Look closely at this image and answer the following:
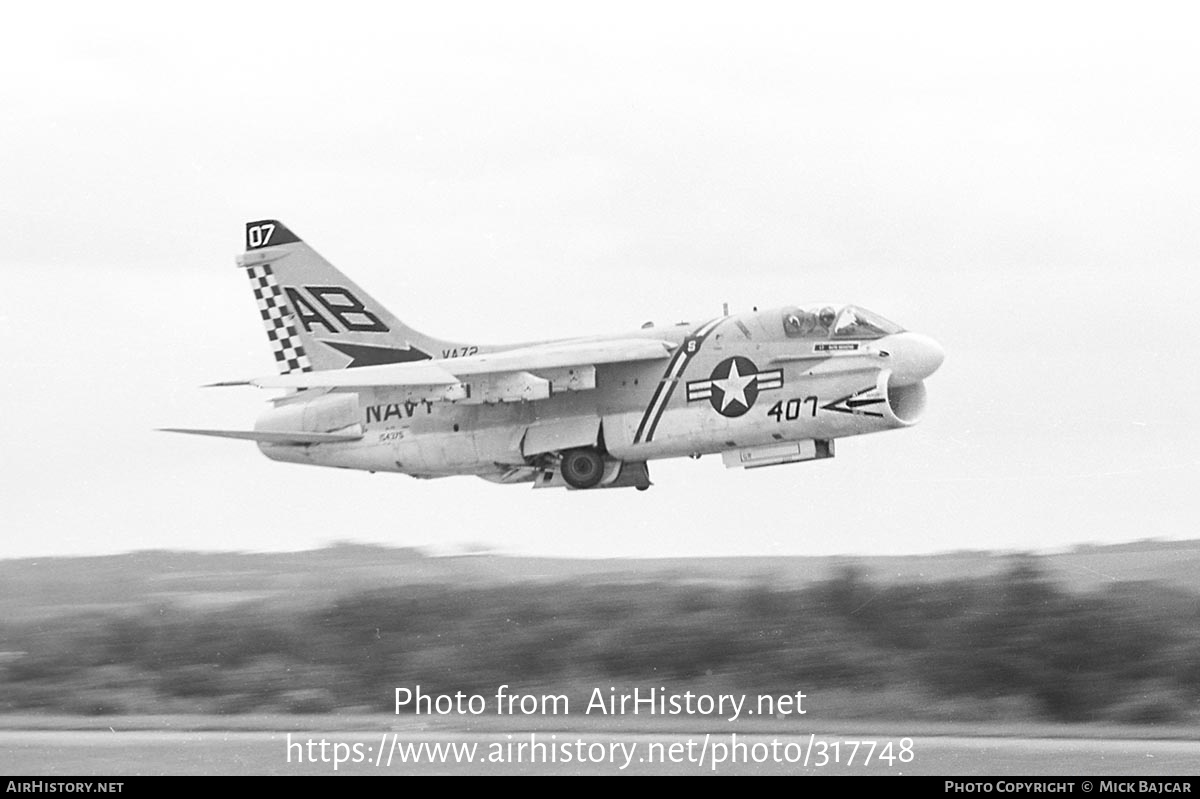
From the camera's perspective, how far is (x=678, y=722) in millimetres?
31469

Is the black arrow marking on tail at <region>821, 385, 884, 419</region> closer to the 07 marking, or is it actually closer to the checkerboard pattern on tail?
the checkerboard pattern on tail

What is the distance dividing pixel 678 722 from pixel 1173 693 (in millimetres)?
9012

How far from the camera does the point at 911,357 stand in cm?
2758

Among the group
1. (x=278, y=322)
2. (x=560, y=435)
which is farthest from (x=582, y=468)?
(x=278, y=322)

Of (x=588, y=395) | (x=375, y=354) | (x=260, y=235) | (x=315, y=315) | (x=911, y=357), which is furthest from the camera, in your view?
(x=260, y=235)

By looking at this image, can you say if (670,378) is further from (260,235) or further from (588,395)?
(260,235)

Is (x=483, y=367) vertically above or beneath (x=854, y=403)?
above

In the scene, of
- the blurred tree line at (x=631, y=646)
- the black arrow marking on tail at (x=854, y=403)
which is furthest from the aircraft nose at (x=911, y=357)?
the blurred tree line at (x=631, y=646)

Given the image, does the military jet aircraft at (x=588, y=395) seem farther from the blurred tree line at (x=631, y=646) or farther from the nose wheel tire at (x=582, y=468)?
the blurred tree line at (x=631, y=646)

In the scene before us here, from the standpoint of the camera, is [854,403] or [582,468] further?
[582,468]

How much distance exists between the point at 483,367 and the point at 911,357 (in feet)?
20.6

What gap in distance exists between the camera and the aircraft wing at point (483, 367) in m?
28.8
